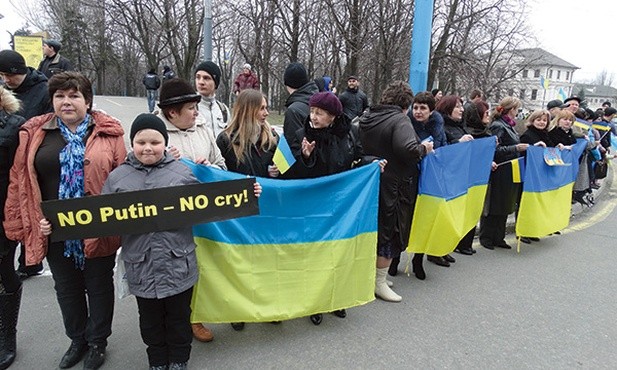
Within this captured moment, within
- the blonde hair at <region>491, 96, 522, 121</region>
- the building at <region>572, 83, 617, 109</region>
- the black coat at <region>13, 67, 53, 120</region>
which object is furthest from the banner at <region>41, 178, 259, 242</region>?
the building at <region>572, 83, 617, 109</region>

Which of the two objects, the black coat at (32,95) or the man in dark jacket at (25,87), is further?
the black coat at (32,95)

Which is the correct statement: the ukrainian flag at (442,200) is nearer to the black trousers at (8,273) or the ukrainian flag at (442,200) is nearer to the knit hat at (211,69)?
the knit hat at (211,69)

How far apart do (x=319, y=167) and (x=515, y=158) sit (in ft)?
10.4

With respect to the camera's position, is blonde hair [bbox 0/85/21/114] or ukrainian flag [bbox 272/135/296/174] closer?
blonde hair [bbox 0/85/21/114]

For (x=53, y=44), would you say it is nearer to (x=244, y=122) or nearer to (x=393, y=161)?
(x=244, y=122)

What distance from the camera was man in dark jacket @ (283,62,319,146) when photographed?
3643mm

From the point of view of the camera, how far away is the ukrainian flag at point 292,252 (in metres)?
2.93

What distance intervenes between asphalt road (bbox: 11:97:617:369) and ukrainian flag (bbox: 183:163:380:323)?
0.79 feet

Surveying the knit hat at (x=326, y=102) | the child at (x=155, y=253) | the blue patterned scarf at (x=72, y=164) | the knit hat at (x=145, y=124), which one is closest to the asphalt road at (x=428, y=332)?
the child at (x=155, y=253)

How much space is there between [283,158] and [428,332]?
1.82 meters

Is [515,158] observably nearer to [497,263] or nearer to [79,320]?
[497,263]

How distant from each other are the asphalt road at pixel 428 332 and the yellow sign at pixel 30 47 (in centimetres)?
1232

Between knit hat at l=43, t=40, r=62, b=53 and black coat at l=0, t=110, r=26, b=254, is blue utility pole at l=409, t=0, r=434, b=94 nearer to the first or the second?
knit hat at l=43, t=40, r=62, b=53

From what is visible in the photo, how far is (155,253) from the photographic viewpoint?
237cm
